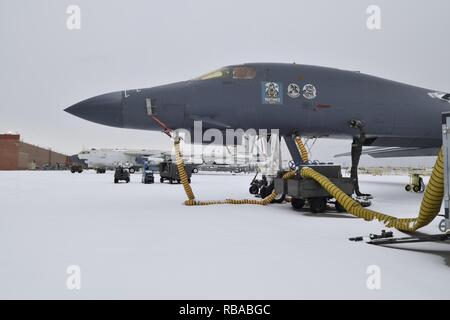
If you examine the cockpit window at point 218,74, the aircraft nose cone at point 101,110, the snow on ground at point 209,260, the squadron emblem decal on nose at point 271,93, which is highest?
the cockpit window at point 218,74

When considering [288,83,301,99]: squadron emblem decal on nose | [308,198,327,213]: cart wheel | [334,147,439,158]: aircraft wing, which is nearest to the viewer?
[308,198,327,213]: cart wheel

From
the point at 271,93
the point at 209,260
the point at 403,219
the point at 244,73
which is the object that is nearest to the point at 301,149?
the point at 271,93

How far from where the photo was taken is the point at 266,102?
23.2ft

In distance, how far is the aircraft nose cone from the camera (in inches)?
253

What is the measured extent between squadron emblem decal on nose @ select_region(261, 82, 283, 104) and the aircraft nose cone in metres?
3.24

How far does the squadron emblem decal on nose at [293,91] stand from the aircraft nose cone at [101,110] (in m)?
3.90

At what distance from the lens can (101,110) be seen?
Answer: 21.1ft

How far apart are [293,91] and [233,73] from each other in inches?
59.3

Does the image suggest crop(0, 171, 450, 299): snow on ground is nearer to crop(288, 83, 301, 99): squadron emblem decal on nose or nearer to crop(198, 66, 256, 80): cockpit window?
crop(288, 83, 301, 99): squadron emblem decal on nose

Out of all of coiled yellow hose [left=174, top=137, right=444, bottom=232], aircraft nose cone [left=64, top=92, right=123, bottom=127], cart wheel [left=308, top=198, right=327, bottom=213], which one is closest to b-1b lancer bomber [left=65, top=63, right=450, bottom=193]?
aircraft nose cone [left=64, top=92, right=123, bottom=127]

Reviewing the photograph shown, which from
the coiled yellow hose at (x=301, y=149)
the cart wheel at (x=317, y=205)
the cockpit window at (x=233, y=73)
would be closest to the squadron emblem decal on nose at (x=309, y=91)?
the coiled yellow hose at (x=301, y=149)

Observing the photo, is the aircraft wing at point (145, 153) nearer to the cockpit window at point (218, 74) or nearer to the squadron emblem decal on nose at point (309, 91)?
the cockpit window at point (218, 74)

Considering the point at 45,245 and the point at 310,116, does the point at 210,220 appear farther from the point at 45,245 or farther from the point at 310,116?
the point at 310,116

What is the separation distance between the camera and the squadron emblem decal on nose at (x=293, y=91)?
285 inches
